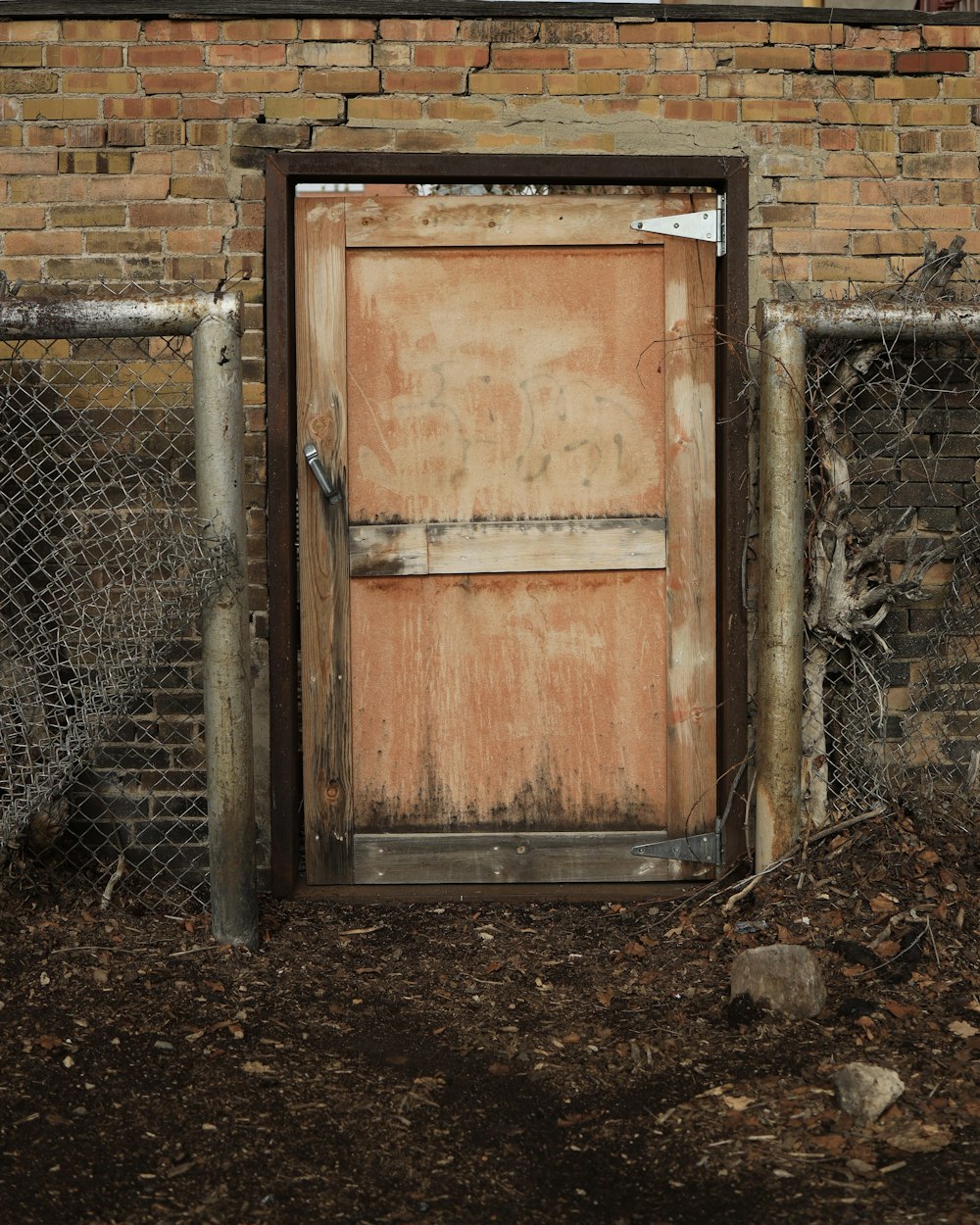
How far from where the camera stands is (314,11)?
3.72 meters

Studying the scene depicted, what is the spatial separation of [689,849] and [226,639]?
163 cm

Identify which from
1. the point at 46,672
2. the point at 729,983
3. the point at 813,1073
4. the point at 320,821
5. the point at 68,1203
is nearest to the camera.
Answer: the point at 68,1203

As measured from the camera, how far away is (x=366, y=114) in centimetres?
375

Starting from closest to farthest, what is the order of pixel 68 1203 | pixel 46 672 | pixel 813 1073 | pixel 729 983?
pixel 68 1203, pixel 813 1073, pixel 729 983, pixel 46 672

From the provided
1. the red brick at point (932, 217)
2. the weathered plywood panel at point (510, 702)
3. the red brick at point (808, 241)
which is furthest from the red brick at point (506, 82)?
the weathered plywood panel at point (510, 702)

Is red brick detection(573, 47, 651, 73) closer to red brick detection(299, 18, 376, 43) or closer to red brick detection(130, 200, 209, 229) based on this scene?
red brick detection(299, 18, 376, 43)

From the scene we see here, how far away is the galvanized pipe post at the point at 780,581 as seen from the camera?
3570 millimetres

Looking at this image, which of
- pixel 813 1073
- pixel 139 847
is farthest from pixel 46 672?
pixel 813 1073

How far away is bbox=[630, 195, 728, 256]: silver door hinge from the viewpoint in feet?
12.6

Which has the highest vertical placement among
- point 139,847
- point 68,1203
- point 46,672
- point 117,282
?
point 117,282

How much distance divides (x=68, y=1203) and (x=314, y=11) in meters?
3.21

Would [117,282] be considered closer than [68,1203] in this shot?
No

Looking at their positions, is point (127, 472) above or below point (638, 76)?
below

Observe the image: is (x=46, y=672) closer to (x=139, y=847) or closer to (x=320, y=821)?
(x=139, y=847)
